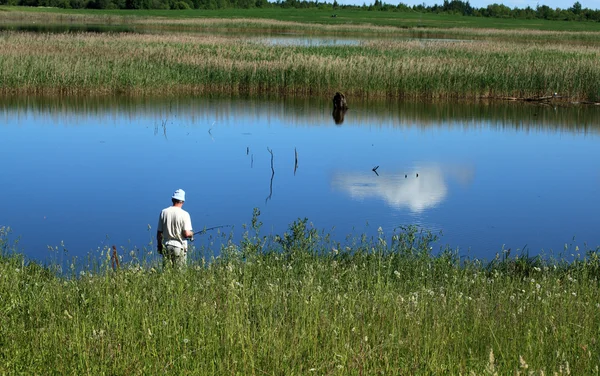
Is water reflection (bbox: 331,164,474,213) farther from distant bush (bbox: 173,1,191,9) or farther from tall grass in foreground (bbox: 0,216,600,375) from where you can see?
distant bush (bbox: 173,1,191,9)

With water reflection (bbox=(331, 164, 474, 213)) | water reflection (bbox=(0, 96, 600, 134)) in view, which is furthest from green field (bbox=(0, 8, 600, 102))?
water reflection (bbox=(331, 164, 474, 213))

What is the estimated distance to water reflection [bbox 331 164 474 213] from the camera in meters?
16.2

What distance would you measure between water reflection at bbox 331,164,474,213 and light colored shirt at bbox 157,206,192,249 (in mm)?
6344

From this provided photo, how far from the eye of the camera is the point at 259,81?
32.3m

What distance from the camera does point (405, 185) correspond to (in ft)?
58.4

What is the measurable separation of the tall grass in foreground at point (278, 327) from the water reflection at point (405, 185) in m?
7.18

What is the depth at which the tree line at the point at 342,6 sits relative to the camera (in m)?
122

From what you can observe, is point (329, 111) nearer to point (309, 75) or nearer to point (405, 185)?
point (309, 75)

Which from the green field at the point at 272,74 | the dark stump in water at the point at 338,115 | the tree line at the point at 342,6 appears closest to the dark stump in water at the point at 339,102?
the dark stump in water at the point at 338,115

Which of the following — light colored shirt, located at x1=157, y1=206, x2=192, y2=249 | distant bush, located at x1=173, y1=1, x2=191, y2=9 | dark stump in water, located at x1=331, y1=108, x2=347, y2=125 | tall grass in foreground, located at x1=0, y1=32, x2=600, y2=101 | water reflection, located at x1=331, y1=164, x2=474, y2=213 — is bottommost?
water reflection, located at x1=331, y1=164, x2=474, y2=213

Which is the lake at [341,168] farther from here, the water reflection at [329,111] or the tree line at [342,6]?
the tree line at [342,6]

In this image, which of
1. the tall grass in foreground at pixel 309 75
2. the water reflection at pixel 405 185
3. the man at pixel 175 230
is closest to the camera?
the man at pixel 175 230

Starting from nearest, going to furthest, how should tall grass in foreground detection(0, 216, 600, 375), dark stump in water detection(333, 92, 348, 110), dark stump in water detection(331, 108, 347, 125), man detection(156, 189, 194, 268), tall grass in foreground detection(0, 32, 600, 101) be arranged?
1. tall grass in foreground detection(0, 216, 600, 375)
2. man detection(156, 189, 194, 268)
3. dark stump in water detection(331, 108, 347, 125)
4. dark stump in water detection(333, 92, 348, 110)
5. tall grass in foreground detection(0, 32, 600, 101)

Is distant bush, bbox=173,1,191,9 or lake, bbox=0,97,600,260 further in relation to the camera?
distant bush, bbox=173,1,191,9
